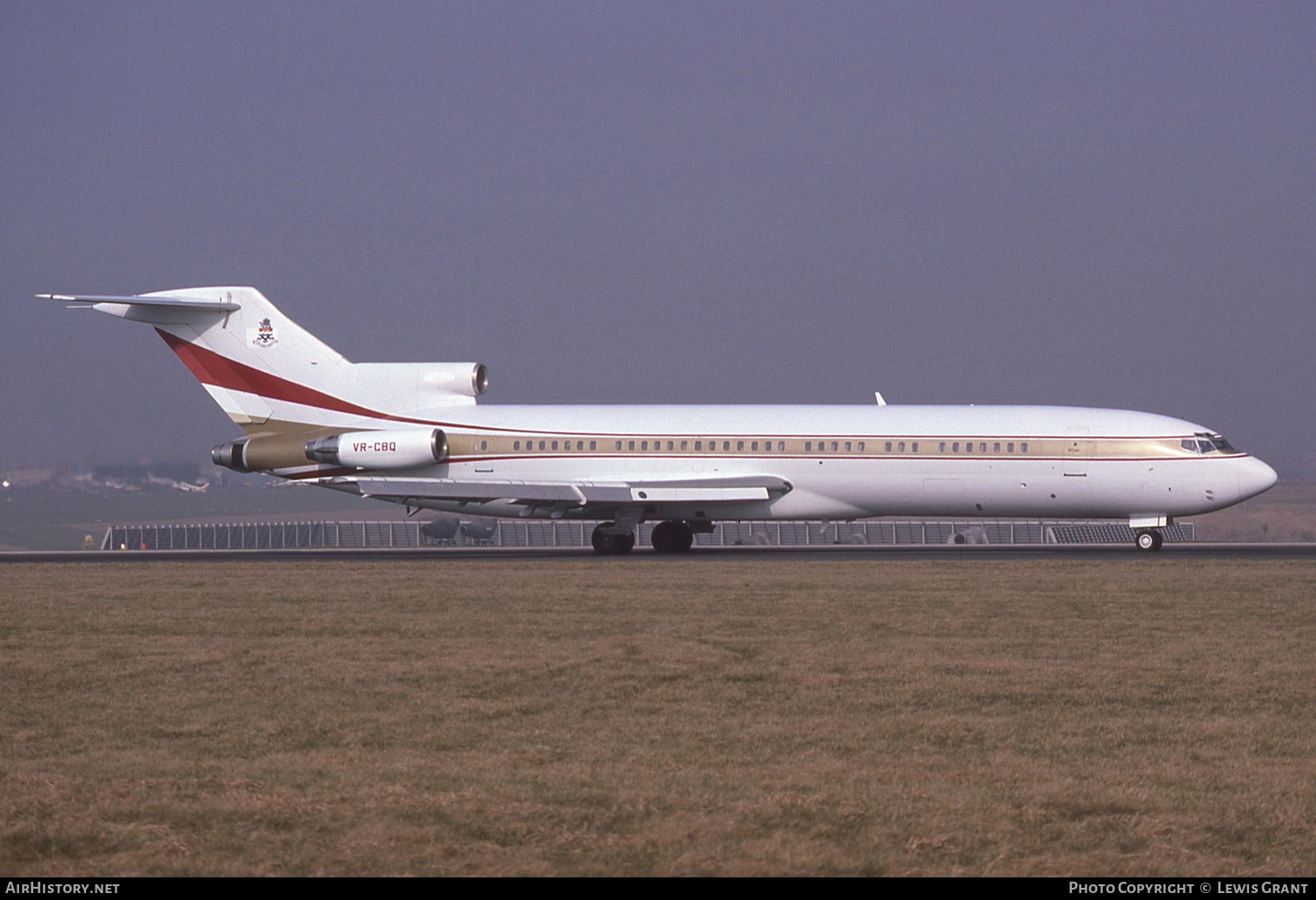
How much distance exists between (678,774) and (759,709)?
256 centimetres

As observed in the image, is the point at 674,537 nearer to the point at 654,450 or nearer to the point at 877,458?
the point at 654,450

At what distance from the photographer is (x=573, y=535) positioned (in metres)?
49.2

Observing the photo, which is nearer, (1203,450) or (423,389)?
(1203,450)

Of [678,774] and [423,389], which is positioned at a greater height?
[423,389]

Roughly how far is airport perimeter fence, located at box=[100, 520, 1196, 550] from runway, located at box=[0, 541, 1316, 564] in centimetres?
670

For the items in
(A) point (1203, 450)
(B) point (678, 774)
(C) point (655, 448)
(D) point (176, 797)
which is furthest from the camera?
(C) point (655, 448)

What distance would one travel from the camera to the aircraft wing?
33188 millimetres

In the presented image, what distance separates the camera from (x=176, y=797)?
812 cm

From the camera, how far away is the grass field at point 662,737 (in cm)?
716

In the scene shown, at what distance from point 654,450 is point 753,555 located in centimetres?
358

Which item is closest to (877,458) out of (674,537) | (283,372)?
(674,537)

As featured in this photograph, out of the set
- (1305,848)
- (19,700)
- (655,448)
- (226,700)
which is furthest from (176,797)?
(655,448)
